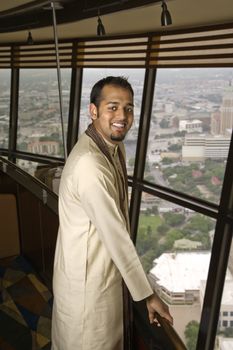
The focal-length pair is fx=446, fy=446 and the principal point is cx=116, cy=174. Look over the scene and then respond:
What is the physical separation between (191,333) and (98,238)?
130 inches

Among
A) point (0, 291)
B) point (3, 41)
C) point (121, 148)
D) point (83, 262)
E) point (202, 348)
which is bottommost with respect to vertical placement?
point (202, 348)

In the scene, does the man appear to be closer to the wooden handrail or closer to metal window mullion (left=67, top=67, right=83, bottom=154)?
the wooden handrail

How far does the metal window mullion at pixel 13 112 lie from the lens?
6.74 metres

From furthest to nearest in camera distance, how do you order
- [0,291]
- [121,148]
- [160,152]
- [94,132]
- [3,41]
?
[3,41] < [160,152] < [0,291] < [121,148] < [94,132]

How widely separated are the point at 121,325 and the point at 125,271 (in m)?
0.35

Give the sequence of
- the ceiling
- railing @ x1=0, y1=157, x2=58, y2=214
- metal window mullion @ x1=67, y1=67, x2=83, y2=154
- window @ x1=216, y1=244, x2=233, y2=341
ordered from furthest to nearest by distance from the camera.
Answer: metal window mullion @ x1=67, y1=67, x2=83, y2=154
window @ x1=216, y1=244, x2=233, y2=341
the ceiling
railing @ x1=0, y1=157, x2=58, y2=214

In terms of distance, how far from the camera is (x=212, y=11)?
139 inches

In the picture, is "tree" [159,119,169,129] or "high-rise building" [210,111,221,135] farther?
"tree" [159,119,169,129]

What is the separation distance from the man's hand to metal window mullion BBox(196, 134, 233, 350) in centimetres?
239

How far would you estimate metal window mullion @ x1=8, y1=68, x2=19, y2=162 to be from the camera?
674 cm

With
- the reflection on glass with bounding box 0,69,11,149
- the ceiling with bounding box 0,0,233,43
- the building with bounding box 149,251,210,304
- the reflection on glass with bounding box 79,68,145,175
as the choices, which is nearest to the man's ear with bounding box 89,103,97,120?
the ceiling with bounding box 0,0,233,43

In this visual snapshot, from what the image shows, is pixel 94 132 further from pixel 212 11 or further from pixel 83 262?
pixel 212 11

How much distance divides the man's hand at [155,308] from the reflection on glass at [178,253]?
2547 mm

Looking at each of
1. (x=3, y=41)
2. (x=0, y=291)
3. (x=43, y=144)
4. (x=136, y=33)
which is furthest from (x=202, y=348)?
(x=3, y=41)
